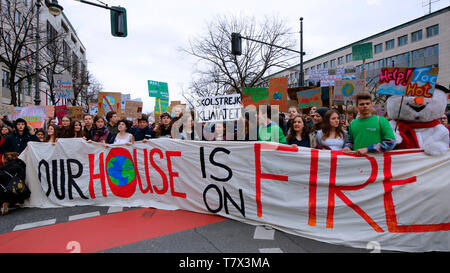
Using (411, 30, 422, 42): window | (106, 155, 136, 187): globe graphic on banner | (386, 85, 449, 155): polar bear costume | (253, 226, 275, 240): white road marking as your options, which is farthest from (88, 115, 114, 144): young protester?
(411, 30, 422, 42): window

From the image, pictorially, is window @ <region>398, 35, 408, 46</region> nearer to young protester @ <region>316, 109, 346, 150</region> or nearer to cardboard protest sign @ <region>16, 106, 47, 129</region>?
young protester @ <region>316, 109, 346, 150</region>

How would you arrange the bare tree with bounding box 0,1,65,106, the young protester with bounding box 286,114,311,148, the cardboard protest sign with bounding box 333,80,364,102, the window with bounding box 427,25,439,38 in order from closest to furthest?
1. the young protester with bounding box 286,114,311,148
2. the cardboard protest sign with bounding box 333,80,364,102
3. the bare tree with bounding box 0,1,65,106
4. the window with bounding box 427,25,439,38

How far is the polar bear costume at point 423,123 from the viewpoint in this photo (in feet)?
9.34

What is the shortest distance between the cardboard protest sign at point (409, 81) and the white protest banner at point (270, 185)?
0.68 meters

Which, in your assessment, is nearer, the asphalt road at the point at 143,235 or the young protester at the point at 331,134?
the asphalt road at the point at 143,235

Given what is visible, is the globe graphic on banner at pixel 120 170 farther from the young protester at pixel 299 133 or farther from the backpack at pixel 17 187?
the young protester at pixel 299 133

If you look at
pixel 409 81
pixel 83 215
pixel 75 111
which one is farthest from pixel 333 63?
pixel 83 215

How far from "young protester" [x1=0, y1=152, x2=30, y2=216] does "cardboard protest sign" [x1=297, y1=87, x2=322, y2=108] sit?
23.4ft

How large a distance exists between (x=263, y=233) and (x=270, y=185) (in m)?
0.60

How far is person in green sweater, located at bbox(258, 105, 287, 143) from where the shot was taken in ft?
13.6

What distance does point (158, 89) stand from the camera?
1053 centimetres

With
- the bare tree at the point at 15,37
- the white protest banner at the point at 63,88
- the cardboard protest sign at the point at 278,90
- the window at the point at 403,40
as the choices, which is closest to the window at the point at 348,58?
the window at the point at 403,40
